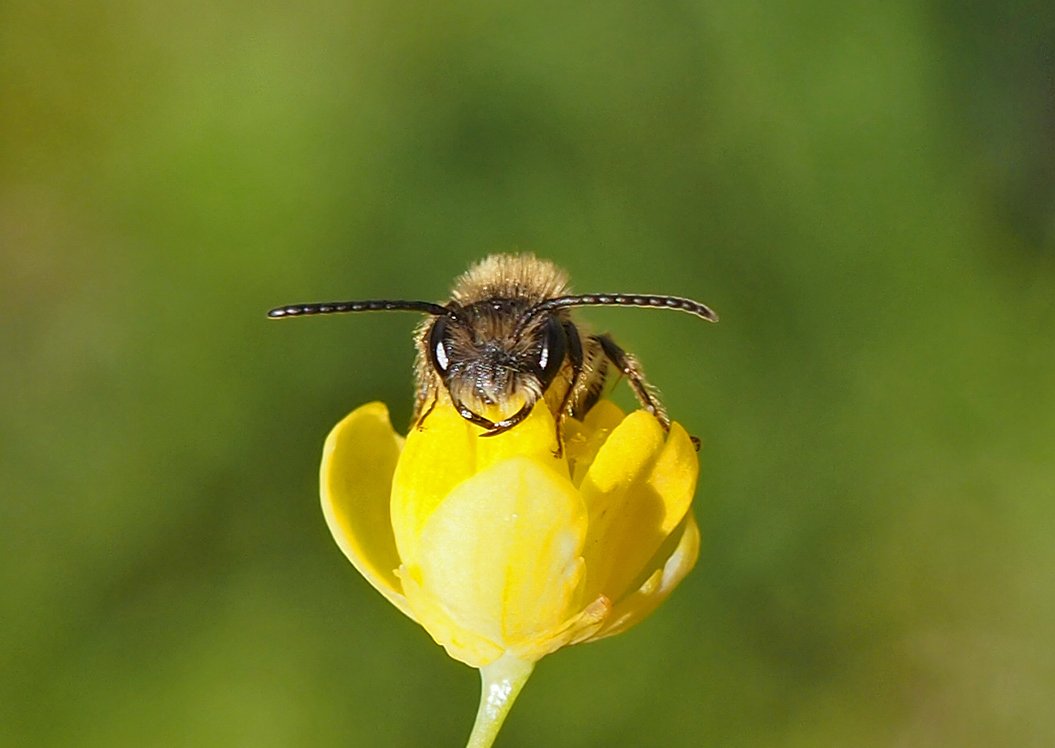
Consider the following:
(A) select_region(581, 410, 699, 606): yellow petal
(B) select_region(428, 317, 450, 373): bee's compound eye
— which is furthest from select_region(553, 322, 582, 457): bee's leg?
(B) select_region(428, 317, 450, 373): bee's compound eye

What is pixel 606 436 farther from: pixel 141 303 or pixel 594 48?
pixel 594 48

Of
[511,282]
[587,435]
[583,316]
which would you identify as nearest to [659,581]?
[587,435]

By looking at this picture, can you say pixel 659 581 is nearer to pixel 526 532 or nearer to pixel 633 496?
pixel 633 496

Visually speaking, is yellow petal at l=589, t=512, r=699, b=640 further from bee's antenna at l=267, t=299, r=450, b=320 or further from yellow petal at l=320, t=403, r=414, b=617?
bee's antenna at l=267, t=299, r=450, b=320

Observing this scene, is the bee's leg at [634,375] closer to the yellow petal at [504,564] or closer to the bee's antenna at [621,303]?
the bee's antenna at [621,303]

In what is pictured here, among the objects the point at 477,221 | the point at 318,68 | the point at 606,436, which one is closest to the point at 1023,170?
the point at 477,221

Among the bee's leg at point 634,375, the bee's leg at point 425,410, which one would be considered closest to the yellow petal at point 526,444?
the bee's leg at point 425,410

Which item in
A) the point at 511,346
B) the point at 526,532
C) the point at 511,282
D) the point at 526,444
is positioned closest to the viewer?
the point at 526,532
